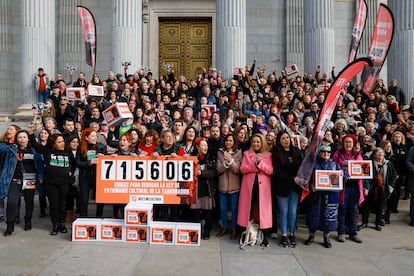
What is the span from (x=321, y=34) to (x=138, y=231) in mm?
12820

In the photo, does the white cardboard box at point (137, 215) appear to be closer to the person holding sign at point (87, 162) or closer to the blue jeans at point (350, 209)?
the person holding sign at point (87, 162)

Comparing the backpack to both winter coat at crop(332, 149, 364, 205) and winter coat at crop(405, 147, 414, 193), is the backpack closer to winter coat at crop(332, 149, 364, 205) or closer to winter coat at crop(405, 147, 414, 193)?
winter coat at crop(332, 149, 364, 205)

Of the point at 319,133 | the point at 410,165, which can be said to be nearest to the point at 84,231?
the point at 319,133

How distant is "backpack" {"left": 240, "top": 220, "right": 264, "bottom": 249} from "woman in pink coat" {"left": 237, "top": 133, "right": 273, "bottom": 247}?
0.30 feet

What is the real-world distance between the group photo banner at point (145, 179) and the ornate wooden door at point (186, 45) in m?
13.9

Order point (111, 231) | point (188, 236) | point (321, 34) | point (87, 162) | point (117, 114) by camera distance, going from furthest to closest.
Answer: point (321, 34) → point (117, 114) → point (87, 162) → point (111, 231) → point (188, 236)

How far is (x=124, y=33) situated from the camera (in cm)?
1521

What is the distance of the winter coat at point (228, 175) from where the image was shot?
7059 mm

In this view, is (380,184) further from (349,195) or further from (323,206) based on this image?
(323,206)

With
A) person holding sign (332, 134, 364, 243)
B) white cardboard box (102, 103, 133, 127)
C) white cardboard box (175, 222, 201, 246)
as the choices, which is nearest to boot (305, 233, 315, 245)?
person holding sign (332, 134, 364, 243)

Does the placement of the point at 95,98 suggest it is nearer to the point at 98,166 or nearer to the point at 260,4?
the point at 98,166

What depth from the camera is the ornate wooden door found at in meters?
20.4

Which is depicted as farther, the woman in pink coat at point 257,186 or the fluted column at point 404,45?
the fluted column at point 404,45

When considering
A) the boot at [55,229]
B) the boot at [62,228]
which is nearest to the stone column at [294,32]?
the boot at [62,228]
